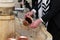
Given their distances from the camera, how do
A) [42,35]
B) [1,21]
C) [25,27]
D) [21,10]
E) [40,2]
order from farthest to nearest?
[21,10]
[40,2]
[25,27]
[42,35]
[1,21]

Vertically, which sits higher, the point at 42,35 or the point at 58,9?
the point at 58,9

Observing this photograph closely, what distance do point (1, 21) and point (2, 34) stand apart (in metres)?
0.05

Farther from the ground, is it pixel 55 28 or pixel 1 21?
pixel 1 21

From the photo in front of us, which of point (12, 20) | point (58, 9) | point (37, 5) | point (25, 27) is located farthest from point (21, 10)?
point (12, 20)

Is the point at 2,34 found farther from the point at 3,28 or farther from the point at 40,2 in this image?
the point at 40,2

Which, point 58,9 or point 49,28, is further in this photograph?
point 49,28

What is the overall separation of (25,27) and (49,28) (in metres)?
0.17

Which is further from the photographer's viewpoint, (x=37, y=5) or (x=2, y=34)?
(x=37, y=5)

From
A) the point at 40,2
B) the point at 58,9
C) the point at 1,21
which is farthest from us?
the point at 40,2

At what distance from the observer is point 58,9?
86 cm

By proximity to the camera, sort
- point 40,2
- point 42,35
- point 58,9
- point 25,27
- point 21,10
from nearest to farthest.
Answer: point 58,9, point 42,35, point 25,27, point 40,2, point 21,10

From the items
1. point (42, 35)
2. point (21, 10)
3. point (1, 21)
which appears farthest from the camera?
point (21, 10)

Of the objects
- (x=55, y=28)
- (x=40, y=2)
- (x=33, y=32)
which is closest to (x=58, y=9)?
(x=55, y=28)

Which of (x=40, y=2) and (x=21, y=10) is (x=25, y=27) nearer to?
(x=40, y=2)
